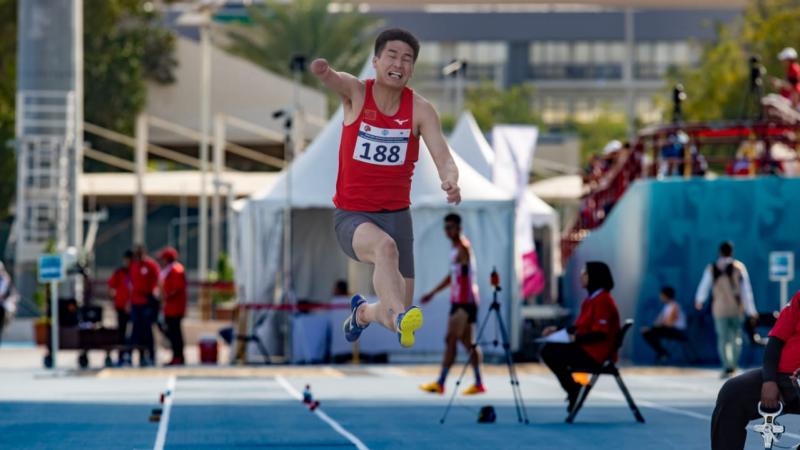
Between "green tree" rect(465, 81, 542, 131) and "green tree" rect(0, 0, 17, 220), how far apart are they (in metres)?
35.6

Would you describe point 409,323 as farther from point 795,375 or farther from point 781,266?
point 781,266

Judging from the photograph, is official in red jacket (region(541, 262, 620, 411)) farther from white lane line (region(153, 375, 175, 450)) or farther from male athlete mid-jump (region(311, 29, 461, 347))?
male athlete mid-jump (region(311, 29, 461, 347))

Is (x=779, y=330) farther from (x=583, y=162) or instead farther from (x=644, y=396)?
(x=583, y=162)

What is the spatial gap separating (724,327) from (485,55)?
91.0 meters

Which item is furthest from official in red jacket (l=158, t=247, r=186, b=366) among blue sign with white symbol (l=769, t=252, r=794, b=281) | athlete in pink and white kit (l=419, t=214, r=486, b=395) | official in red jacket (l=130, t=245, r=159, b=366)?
athlete in pink and white kit (l=419, t=214, r=486, b=395)

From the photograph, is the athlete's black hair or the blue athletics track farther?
the blue athletics track

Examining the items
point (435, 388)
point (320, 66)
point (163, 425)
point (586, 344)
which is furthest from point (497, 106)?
point (320, 66)

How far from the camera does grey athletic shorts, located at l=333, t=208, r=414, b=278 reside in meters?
11.6

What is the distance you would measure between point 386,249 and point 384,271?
0.13 metres

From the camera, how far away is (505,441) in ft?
47.0

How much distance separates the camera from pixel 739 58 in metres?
59.8

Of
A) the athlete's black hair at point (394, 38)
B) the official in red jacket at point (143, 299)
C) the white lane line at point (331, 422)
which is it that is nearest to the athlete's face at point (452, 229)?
the white lane line at point (331, 422)

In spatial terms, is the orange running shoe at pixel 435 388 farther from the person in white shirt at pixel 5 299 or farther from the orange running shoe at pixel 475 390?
the person in white shirt at pixel 5 299

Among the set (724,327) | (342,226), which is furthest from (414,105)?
(724,327)
